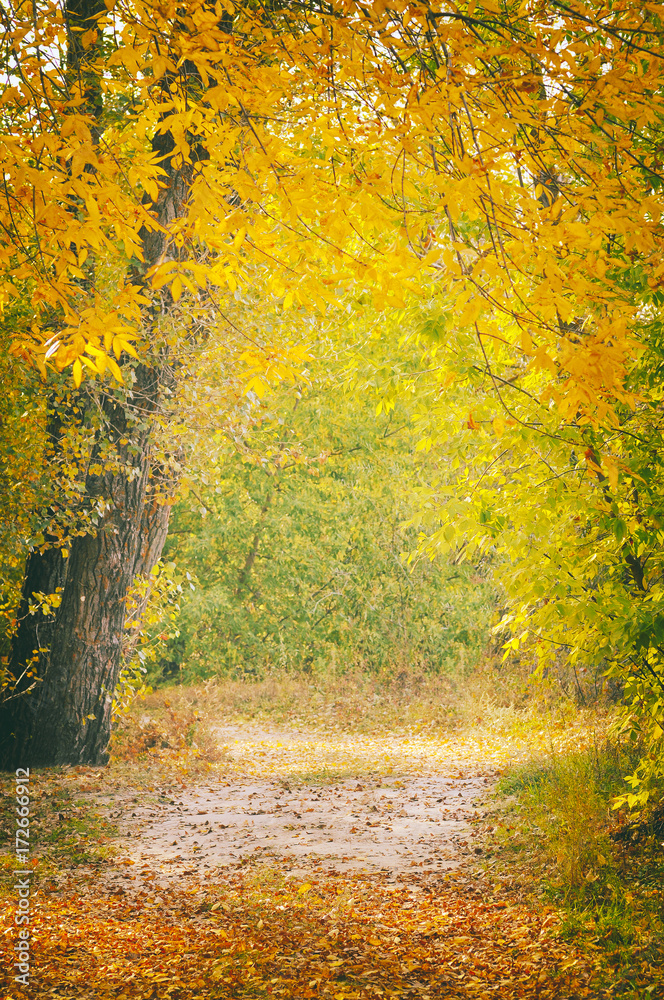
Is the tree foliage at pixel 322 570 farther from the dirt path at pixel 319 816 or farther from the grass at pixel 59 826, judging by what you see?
the grass at pixel 59 826

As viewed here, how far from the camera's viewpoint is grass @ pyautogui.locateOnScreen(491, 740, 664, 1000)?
12.3 feet

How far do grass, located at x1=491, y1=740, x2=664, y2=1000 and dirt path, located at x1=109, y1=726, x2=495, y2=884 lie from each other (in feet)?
1.78

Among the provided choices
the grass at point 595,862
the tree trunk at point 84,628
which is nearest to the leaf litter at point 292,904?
the grass at point 595,862

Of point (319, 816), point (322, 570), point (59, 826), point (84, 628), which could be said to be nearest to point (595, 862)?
point (319, 816)

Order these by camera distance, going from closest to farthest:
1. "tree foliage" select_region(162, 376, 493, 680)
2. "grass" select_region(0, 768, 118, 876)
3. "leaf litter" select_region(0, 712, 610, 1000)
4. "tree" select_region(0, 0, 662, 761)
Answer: "tree" select_region(0, 0, 662, 761), "leaf litter" select_region(0, 712, 610, 1000), "grass" select_region(0, 768, 118, 876), "tree foliage" select_region(162, 376, 493, 680)

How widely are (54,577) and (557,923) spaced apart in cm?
517

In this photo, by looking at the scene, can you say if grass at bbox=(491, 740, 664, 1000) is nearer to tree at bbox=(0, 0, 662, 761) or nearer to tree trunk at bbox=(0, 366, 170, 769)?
tree at bbox=(0, 0, 662, 761)

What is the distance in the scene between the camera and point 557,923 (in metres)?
4.17

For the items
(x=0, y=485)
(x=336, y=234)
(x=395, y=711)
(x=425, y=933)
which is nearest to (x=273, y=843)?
(x=425, y=933)

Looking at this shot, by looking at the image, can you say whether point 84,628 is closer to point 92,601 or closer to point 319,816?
point 92,601


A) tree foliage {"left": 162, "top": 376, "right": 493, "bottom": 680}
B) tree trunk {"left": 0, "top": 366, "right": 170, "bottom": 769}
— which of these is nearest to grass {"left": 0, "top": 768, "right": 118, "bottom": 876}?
tree trunk {"left": 0, "top": 366, "right": 170, "bottom": 769}

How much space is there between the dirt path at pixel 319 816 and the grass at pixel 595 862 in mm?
543

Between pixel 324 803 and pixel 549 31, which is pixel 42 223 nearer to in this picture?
pixel 549 31

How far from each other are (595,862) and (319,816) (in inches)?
124
